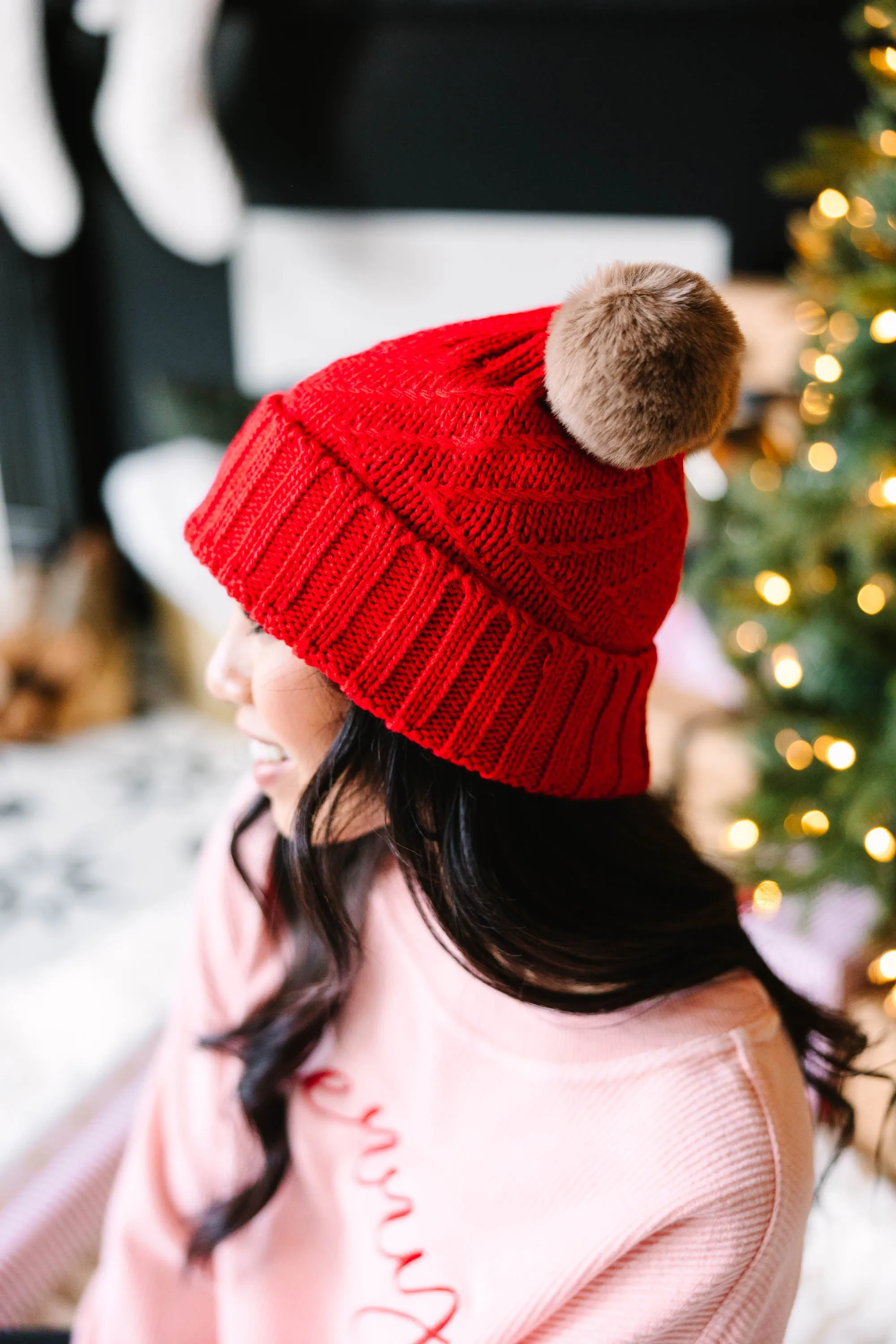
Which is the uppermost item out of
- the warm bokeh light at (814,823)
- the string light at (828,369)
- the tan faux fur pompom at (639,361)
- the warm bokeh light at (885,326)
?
the tan faux fur pompom at (639,361)

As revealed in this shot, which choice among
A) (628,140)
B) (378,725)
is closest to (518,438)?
(378,725)

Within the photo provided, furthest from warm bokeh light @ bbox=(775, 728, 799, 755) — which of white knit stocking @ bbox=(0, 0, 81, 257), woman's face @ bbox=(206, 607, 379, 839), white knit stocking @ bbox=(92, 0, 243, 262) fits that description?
white knit stocking @ bbox=(0, 0, 81, 257)

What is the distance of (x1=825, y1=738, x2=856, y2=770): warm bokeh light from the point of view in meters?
1.35

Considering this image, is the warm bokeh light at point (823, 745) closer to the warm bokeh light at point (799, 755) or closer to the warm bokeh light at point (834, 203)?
the warm bokeh light at point (799, 755)

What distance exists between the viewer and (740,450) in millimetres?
1763

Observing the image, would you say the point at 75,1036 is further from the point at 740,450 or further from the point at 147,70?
the point at 147,70

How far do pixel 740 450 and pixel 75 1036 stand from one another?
153 cm

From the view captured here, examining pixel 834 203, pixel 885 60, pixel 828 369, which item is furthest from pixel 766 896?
pixel 885 60

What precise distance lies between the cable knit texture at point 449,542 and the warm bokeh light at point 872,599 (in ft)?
2.61

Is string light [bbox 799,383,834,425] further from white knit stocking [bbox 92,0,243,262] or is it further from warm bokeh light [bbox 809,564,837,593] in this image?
white knit stocking [bbox 92,0,243,262]

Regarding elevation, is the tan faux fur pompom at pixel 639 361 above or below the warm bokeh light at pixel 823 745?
above

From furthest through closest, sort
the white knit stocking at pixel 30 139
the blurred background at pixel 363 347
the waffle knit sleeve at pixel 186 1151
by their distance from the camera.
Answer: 1. the white knit stocking at pixel 30 139
2. the blurred background at pixel 363 347
3. the waffle knit sleeve at pixel 186 1151

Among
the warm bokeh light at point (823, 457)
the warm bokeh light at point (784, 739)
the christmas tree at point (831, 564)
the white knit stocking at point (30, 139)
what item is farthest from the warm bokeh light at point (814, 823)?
the white knit stocking at point (30, 139)

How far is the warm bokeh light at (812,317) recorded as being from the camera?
1.37 meters
